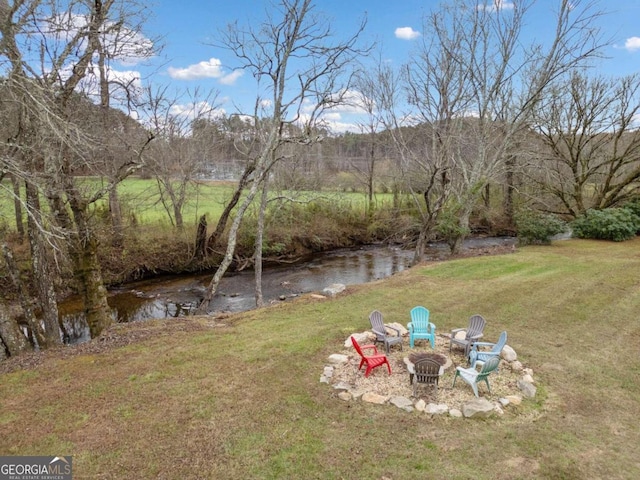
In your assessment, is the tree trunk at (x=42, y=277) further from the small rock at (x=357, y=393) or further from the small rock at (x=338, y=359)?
the small rock at (x=357, y=393)

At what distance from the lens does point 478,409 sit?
202 inches

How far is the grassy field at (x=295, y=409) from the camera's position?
437 centimetres

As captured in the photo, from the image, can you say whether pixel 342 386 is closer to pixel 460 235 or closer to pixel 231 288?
pixel 231 288

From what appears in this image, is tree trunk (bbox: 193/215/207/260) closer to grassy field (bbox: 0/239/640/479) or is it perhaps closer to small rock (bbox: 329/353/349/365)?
grassy field (bbox: 0/239/640/479)

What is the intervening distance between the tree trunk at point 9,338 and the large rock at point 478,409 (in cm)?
792

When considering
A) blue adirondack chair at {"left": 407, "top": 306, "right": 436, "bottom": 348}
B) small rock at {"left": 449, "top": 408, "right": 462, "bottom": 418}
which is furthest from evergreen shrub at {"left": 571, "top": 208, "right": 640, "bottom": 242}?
small rock at {"left": 449, "top": 408, "right": 462, "bottom": 418}

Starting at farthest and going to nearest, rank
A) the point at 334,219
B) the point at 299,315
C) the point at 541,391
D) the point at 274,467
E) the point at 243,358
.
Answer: the point at 334,219
the point at 299,315
the point at 243,358
the point at 541,391
the point at 274,467

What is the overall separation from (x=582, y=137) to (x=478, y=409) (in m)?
18.0

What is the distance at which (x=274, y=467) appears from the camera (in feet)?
14.2

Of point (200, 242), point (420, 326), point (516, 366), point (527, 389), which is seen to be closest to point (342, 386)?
point (420, 326)

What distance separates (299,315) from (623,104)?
1770 cm

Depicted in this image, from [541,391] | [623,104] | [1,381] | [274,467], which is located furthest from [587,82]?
[1,381]

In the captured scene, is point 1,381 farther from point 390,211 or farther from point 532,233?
point 390,211

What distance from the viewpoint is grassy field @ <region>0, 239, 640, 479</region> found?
172 inches
